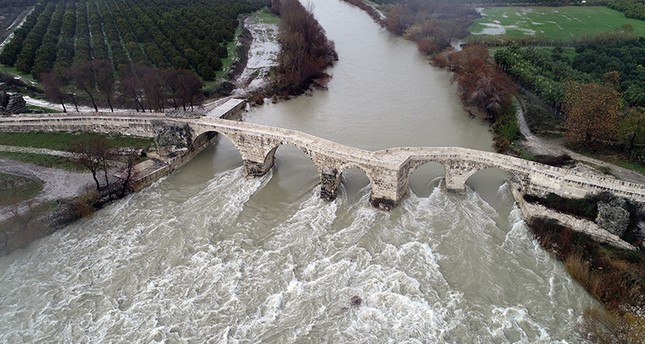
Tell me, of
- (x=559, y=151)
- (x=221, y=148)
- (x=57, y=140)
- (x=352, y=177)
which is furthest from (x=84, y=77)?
(x=559, y=151)

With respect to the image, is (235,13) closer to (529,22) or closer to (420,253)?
(529,22)

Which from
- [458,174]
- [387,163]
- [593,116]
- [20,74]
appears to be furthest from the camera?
[20,74]

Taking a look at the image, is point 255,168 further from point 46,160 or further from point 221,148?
point 46,160

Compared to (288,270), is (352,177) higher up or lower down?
higher up

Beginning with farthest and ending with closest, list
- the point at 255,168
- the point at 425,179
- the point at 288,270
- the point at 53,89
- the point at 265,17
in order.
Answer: the point at 265,17
the point at 53,89
the point at 255,168
the point at 425,179
the point at 288,270

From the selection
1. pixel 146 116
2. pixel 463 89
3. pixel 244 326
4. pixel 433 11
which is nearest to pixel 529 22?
pixel 433 11

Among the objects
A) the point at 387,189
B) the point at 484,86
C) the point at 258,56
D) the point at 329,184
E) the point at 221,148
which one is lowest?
the point at 221,148

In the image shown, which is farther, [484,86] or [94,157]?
[484,86]
